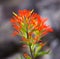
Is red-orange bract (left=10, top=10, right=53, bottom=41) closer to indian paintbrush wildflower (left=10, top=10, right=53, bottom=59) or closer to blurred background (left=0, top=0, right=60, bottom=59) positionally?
indian paintbrush wildflower (left=10, top=10, right=53, bottom=59)

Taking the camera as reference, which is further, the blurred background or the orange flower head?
the blurred background

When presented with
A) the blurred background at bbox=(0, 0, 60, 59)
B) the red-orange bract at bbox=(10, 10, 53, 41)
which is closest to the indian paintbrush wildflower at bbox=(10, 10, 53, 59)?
the red-orange bract at bbox=(10, 10, 53, 41)

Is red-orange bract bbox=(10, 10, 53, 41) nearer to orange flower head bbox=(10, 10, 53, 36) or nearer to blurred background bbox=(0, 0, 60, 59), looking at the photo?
orange flower head bbox=(10, 10, 53, 36)

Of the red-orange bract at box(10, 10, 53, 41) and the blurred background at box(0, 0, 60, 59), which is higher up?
the blurred background at box(0, 0, 60, 59)

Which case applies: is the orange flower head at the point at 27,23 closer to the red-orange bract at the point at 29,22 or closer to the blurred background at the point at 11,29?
the red-orange bract at the point at 29,22

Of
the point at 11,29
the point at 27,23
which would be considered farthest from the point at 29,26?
the point at 11,29

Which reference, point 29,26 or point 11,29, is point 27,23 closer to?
point 29,26

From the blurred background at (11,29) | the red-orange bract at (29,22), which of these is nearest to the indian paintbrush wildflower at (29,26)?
the red-orange bract at (29,22)

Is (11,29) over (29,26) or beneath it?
over
